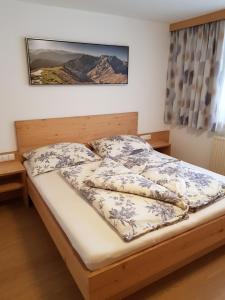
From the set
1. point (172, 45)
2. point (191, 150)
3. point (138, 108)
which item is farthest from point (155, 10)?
point (191, 150)

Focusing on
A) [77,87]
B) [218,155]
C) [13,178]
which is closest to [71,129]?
[77,87]

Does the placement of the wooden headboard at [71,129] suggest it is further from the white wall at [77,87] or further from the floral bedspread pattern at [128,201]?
the floral bedspread pattern at [128,201]

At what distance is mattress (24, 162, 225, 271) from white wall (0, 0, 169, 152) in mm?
1145

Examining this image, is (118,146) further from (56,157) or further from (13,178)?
(13,178)

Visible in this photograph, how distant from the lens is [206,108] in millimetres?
3102

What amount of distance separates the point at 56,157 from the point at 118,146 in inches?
30.9

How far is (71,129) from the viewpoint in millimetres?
3006

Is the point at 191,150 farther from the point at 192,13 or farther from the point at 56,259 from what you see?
the point at 56,259

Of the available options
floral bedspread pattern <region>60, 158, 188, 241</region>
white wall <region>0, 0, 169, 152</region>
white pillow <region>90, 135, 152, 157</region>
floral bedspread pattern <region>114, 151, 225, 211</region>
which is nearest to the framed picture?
white wall <region>0, 0, 169, 152</region>

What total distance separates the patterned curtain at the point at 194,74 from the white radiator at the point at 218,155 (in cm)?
22

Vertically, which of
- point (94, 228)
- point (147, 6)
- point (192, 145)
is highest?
point (147, 6)

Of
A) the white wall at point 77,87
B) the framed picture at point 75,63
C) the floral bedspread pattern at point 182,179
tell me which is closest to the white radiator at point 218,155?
the floral bedspread pattern at point 182,179

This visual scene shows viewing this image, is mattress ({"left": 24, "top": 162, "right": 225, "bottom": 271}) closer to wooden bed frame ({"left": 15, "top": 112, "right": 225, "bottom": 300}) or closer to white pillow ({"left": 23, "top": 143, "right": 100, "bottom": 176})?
wooden bed frame ({"left": 15, "top": 112, "right": 225, "bottom": 300})

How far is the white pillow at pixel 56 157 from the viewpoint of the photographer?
96.2 inches
